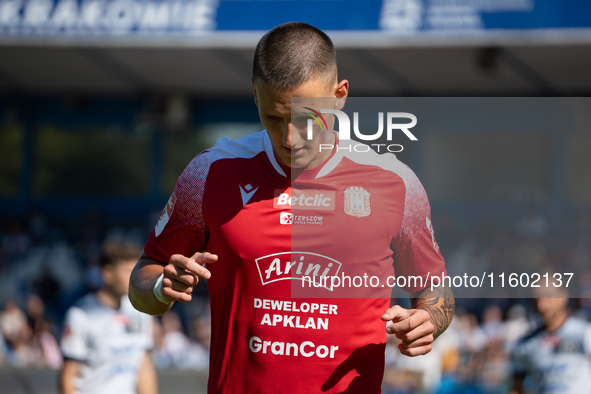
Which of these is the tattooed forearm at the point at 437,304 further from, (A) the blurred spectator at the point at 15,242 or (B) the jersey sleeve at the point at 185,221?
(A) the blurred spectator at the point at 15,242

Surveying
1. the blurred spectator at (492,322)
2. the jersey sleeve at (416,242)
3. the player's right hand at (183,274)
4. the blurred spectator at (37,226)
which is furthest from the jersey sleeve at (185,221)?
the blurred spectator at (37,226)

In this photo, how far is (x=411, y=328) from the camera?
4.97 feet

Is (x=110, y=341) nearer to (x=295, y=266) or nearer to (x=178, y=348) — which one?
(x=295, y=266)

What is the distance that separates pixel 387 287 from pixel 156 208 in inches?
344

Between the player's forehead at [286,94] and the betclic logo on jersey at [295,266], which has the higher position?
the player's forehead at [286,94]

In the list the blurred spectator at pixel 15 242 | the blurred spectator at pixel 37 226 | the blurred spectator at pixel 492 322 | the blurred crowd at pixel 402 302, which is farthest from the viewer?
the blurred spectator at pixel 37 226

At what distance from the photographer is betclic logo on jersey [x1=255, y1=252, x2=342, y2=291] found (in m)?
1.70

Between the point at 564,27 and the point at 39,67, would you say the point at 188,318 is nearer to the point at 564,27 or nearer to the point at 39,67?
the point at 39,67

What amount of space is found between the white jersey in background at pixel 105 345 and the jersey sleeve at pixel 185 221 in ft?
7.67

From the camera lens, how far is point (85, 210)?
1012 centimetres

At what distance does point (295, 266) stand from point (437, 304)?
49 cm

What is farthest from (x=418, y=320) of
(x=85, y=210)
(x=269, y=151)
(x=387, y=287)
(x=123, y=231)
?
(x=85, y=210)

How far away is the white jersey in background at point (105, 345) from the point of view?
3.81m

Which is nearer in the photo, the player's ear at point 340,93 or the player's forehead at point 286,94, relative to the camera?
the player's forehead at point 286,94
